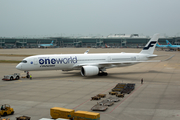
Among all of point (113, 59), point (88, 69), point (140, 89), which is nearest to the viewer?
point (140, 89)

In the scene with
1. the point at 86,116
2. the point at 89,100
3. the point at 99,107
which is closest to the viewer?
the point at 86,116

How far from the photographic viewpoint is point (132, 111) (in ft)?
59.4

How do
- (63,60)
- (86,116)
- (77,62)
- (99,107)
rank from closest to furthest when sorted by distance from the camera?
(86,116) → (99,107) → (63,60) → (77,62)

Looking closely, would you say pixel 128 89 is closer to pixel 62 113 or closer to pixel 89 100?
pixel 89 100

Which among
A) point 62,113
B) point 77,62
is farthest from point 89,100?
point 77,62

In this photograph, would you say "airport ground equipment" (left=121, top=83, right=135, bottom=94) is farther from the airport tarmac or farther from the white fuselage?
the white fuselage

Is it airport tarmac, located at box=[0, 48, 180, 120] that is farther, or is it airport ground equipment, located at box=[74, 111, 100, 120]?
airport tarmac, located at box=[0, 48, 180, 120]

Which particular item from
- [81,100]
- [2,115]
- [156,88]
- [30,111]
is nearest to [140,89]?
[156,88]

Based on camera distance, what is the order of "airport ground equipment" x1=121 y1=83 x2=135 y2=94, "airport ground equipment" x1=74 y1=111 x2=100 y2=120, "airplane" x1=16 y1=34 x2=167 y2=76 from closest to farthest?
1. "airport ground equipment" x1=74 y1=111 x2=100 y2=120
2. "airport ground equipment" x1=121 y1=83 x2=135 y2=94
3. "airplane" x1=16 y1=34 x2=167 y2=76

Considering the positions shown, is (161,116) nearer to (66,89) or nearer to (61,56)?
(66,89)

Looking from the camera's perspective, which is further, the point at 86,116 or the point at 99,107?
the point at 99,107

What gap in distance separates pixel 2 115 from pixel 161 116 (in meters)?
13.4

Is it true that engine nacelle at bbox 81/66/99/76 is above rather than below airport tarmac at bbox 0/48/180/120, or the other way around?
above

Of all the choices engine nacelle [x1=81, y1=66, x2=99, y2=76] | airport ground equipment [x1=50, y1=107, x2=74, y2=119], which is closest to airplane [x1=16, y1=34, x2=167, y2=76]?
engine nacelle [x1=81, y1=66, x2=99, y2=76]
